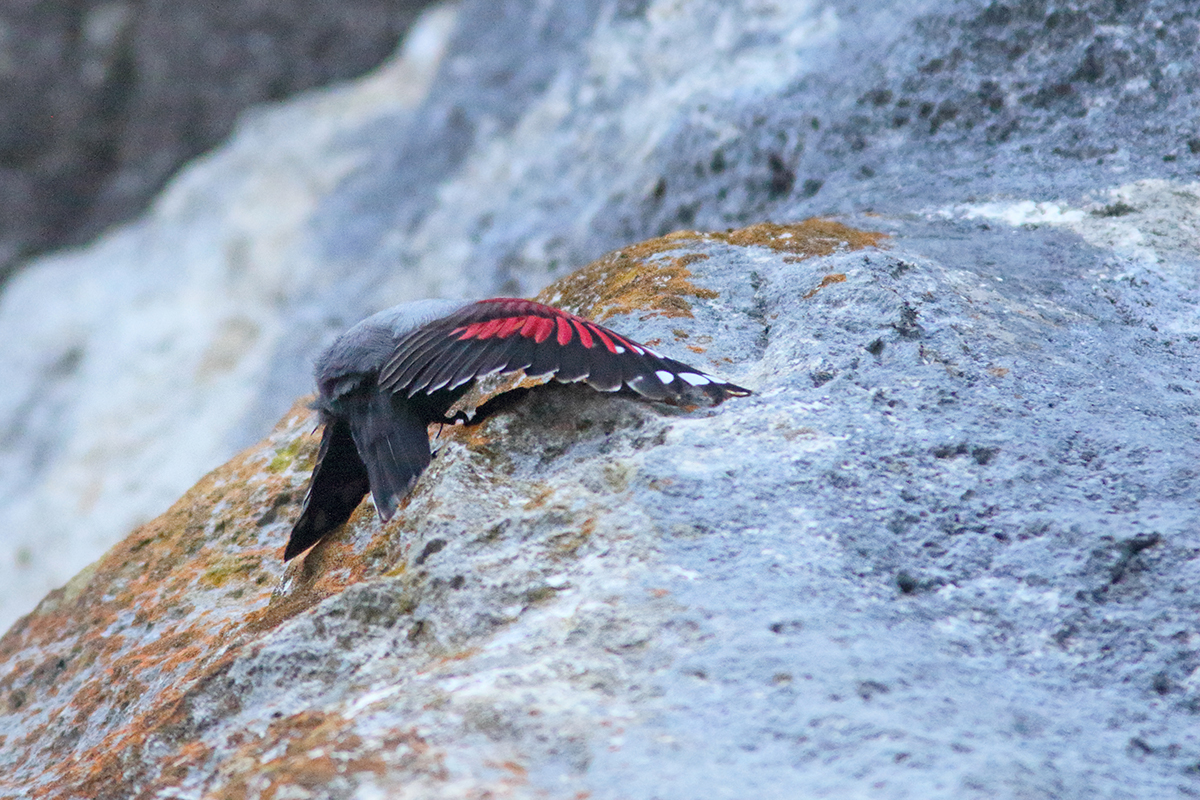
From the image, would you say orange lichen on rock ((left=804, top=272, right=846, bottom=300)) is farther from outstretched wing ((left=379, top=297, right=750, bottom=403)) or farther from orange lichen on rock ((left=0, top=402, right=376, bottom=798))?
orange lichen on rock ((left=0, top=402, right=376, bottom=798))

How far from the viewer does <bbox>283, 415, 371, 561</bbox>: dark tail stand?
2672mm

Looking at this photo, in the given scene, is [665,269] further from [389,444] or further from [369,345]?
[389,444]

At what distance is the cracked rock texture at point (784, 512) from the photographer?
1.70m

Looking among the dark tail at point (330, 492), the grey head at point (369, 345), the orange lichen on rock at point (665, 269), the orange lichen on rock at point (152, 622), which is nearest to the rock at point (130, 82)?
the orange lichen on rock at point (152, 622)

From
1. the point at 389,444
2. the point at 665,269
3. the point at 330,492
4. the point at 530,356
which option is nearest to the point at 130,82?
the point at 665,269

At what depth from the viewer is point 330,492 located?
2723mm

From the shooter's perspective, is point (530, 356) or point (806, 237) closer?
point (530, 356)

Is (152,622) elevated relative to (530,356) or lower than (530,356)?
lower

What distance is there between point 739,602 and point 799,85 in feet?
9.24

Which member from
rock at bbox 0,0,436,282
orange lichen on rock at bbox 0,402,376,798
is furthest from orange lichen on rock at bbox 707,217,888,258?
rock at bbox 0,0,436,282

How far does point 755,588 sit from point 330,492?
47.4 inches

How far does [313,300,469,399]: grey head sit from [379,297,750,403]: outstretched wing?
0.10 meters

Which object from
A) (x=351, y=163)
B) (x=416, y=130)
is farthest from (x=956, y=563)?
(x=351, y=163)

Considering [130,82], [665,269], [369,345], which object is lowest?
[665,269]
